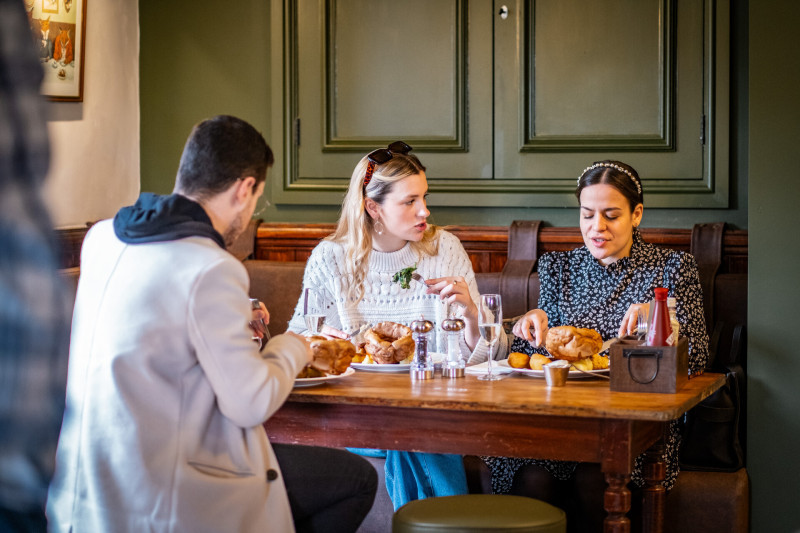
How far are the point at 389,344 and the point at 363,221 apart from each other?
2.51 feet

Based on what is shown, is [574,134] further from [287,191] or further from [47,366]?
[47,366]

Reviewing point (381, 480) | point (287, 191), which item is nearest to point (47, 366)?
point (381, 480)

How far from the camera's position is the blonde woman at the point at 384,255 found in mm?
3082

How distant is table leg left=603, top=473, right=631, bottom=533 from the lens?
205 centimetres

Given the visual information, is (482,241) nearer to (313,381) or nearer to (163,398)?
(313,381)

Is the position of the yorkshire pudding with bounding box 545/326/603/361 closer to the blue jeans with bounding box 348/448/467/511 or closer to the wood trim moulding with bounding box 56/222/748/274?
the blue jeans with bounding box 348/448/467/511

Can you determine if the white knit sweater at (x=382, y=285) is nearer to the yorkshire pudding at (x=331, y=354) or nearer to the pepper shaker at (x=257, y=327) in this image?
the pepper shaker at (x=257, y=327)

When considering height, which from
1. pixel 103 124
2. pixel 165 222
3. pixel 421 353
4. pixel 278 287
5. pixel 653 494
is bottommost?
pixel 653 494

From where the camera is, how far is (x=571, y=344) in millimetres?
2387

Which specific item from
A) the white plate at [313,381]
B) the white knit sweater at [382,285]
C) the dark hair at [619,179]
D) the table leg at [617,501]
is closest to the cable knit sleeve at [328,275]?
the white knit sweater at [382,285]

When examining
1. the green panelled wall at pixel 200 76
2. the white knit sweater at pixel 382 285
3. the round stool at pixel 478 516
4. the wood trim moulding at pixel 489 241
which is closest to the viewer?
the round stool at pixel 478 516

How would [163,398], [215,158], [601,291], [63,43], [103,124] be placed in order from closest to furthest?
[163,398]
[215,158]
[601,291]
[63,43]
[103,124]

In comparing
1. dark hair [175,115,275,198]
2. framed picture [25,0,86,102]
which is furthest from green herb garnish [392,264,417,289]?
framed picture [25,0,86,102]

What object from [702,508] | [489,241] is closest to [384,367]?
[702,508]
